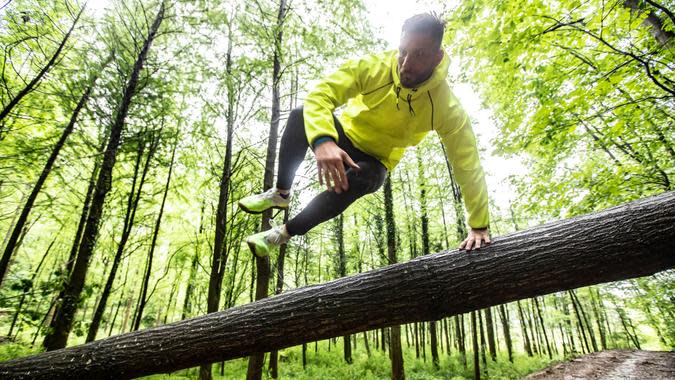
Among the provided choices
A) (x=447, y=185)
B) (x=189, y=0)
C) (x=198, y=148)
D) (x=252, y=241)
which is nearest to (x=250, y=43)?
(x=189, y=0)

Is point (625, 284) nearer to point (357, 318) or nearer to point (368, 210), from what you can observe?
point (368, 210)

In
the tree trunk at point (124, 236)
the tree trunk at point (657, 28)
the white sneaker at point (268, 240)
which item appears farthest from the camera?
Answer: the tree trunk at point (124, 236)

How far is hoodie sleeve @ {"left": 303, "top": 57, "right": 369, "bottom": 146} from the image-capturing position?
1.87m

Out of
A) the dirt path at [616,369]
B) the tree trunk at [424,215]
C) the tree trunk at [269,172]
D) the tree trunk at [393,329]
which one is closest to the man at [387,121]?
the tree trunk at [269,172]

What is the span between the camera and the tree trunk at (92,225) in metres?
5.33

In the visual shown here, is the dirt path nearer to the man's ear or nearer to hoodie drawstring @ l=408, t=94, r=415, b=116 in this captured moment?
hoodie drawstring @ l=408, t=94, r=415, b=116

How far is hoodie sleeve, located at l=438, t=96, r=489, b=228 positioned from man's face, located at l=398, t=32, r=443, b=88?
396mm

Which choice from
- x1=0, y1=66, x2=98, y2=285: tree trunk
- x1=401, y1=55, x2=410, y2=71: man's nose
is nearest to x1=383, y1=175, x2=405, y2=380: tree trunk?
x1=401, y1=55, x2=410, y2=71: man's nose

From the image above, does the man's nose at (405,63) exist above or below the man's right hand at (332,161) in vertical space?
above

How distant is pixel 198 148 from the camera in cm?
848

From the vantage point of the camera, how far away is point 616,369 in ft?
29.3

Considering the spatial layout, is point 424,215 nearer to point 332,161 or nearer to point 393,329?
point 393,329

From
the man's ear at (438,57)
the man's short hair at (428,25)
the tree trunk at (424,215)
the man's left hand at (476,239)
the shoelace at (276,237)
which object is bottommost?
the man's left hand at (476,239)

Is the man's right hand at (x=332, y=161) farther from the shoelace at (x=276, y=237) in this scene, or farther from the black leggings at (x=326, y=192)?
the shoelace at (x=276, y=237)
